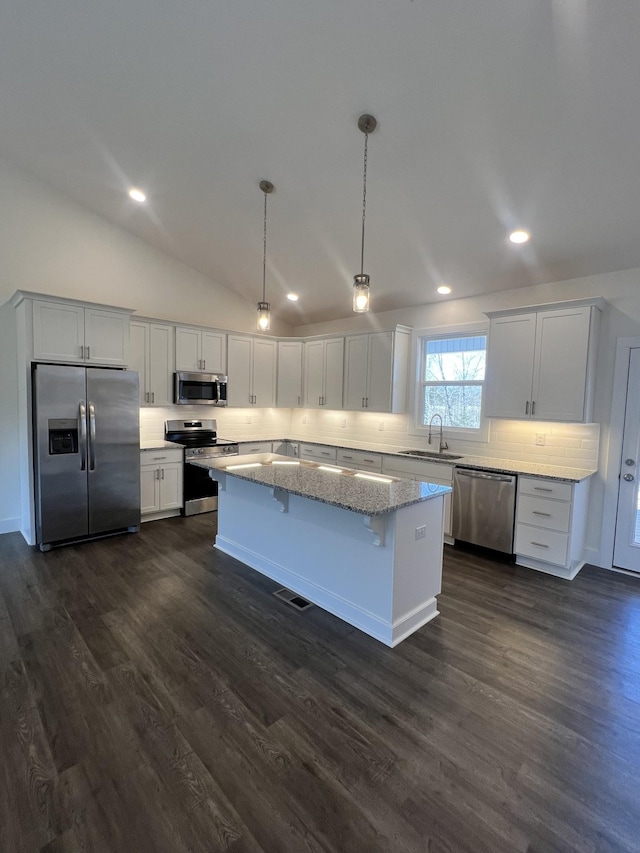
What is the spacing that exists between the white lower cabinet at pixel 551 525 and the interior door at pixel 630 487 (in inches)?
11.0

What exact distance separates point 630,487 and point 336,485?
9.24 ft

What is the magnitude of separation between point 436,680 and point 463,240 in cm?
352

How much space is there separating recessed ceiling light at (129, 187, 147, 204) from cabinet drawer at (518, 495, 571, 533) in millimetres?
4821

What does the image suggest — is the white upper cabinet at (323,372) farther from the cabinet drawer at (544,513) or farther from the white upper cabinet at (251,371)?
the cabinet drawer at (544,513)

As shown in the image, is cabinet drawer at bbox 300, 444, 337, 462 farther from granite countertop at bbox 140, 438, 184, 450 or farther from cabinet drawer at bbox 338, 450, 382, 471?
granite countertop at bbox 140, 438, 184, 450

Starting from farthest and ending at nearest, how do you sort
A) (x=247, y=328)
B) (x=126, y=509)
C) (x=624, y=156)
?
1. (x=247, y=328)
2. (x=126, y=509)
3. (x=624, y=156)

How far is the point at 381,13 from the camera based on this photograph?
212cm

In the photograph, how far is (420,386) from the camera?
17.2 feet

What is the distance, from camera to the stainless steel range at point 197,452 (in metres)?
5.07

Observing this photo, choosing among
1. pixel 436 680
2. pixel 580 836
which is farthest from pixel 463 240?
pixel 580 836

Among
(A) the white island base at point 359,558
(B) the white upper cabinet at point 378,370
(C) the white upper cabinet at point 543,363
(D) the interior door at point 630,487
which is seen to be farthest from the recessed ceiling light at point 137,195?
(D) the interior door at point 630,487

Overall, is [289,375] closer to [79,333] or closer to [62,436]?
[79,333]

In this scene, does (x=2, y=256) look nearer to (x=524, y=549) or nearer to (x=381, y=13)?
(x=381, y=13)

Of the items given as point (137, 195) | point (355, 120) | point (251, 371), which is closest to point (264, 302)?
point (355, 120)
